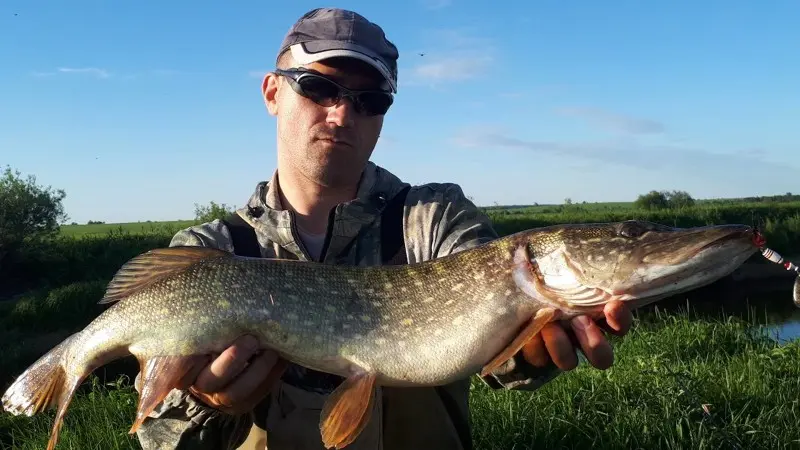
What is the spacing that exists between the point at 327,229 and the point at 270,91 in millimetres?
789

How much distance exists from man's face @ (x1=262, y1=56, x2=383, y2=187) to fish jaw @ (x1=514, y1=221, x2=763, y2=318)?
0.94 m

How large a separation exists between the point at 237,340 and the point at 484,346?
846 mm

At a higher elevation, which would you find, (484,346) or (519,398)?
(484,346)

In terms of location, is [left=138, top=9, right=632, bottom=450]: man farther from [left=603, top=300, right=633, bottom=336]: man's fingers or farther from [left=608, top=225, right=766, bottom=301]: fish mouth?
[left=608, top=225, right=766, bottom=301]: fish mouth

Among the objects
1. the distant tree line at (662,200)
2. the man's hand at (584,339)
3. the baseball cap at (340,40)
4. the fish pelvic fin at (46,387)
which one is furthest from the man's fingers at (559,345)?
the distant tree line at (662,200)

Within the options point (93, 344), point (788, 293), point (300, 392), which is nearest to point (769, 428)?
point (300, 392)

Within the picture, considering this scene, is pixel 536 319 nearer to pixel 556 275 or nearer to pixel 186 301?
pixel 556 275

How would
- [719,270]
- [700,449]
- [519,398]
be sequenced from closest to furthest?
[719,270] → [700,449] → [519,398]

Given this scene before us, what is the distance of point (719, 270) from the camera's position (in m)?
1.95

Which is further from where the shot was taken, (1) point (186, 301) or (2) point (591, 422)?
(2) point (591, 422)

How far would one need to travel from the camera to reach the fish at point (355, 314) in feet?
7.07

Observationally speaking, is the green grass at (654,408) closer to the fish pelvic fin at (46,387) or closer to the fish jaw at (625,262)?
the fish jaw at (625,262)

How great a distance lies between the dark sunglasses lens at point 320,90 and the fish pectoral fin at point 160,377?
118 centimetres

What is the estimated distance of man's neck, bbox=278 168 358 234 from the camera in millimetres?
2869
